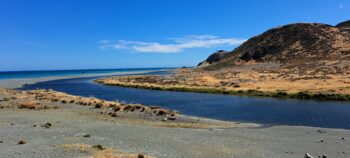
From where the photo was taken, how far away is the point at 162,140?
2480cm

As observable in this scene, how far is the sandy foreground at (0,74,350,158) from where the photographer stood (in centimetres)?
2083

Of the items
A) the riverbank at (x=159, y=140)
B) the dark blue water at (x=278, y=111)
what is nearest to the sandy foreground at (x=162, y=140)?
the riverbank at (x=159, y=140)

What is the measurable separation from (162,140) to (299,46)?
424 ft

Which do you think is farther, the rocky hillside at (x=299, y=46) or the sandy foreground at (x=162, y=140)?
the rocky hillside at (x=299, y=46)

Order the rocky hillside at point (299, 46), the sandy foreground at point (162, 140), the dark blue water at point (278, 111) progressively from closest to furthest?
1. the sandy foreground at point (162, 140)
2. the dark blue water at point (278, 111)
3. the rocky hillside at point (299, 46)

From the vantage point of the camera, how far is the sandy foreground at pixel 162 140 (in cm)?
2083

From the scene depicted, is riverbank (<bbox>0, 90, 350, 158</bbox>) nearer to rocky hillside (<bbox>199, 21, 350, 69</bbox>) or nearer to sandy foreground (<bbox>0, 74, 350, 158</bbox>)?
sandy foreground (<bbox>0, 74, 350, 158</bbox>)

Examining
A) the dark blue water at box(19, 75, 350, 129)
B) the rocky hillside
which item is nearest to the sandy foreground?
the dark blue water at box(19, 75, 350, 129)

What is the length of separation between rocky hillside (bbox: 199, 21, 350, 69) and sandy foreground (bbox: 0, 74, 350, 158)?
295 ft

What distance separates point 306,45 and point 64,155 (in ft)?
445

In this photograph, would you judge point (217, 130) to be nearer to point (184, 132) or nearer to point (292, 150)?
point (184, 132)

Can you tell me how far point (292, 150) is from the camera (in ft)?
75.0

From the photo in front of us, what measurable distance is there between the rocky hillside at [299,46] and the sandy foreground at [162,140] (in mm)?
89943

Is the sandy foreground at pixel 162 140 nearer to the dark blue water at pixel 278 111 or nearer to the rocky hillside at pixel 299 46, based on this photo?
the dark blue water at pixel 278 111
